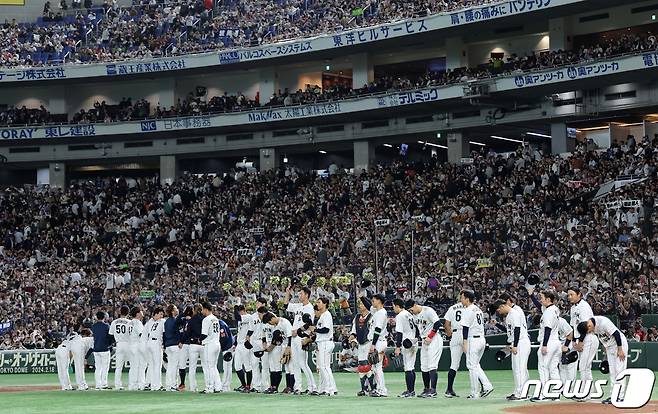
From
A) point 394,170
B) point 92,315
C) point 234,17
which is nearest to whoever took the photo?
point 92,315

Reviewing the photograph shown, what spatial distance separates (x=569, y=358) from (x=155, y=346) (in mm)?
9909

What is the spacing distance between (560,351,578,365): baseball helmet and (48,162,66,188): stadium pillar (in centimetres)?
4704

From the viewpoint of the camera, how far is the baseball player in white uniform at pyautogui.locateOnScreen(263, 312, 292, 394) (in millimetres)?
22078

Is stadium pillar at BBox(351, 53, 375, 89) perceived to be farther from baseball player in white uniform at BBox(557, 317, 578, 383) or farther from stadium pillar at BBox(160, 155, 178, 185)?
baseball player in white uniform at BBox(557, 317, 578, 383)

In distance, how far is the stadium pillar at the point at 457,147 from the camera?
51688mm

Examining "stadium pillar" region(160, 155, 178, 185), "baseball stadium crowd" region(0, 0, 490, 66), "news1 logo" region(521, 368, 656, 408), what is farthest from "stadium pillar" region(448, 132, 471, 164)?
"news1 logo" region(521, 368, 656, 408)

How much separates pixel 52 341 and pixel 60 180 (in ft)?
82.9

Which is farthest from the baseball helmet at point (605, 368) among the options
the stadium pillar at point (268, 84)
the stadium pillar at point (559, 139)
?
the stadium pillar at point (268, 84)

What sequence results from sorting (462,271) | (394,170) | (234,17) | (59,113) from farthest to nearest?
(59,113), (234,17), (394,170), (462,271)

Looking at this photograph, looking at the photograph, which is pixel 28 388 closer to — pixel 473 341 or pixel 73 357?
pixel 73 357

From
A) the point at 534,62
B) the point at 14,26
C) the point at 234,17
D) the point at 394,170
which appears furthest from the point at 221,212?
the point at 14,26

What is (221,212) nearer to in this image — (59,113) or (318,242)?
(318,242)

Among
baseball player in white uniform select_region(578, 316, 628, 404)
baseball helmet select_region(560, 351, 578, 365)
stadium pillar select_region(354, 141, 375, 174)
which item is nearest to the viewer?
baseball player in white uniform select_region(578, 316, 628, 404)

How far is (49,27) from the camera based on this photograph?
62.8m
